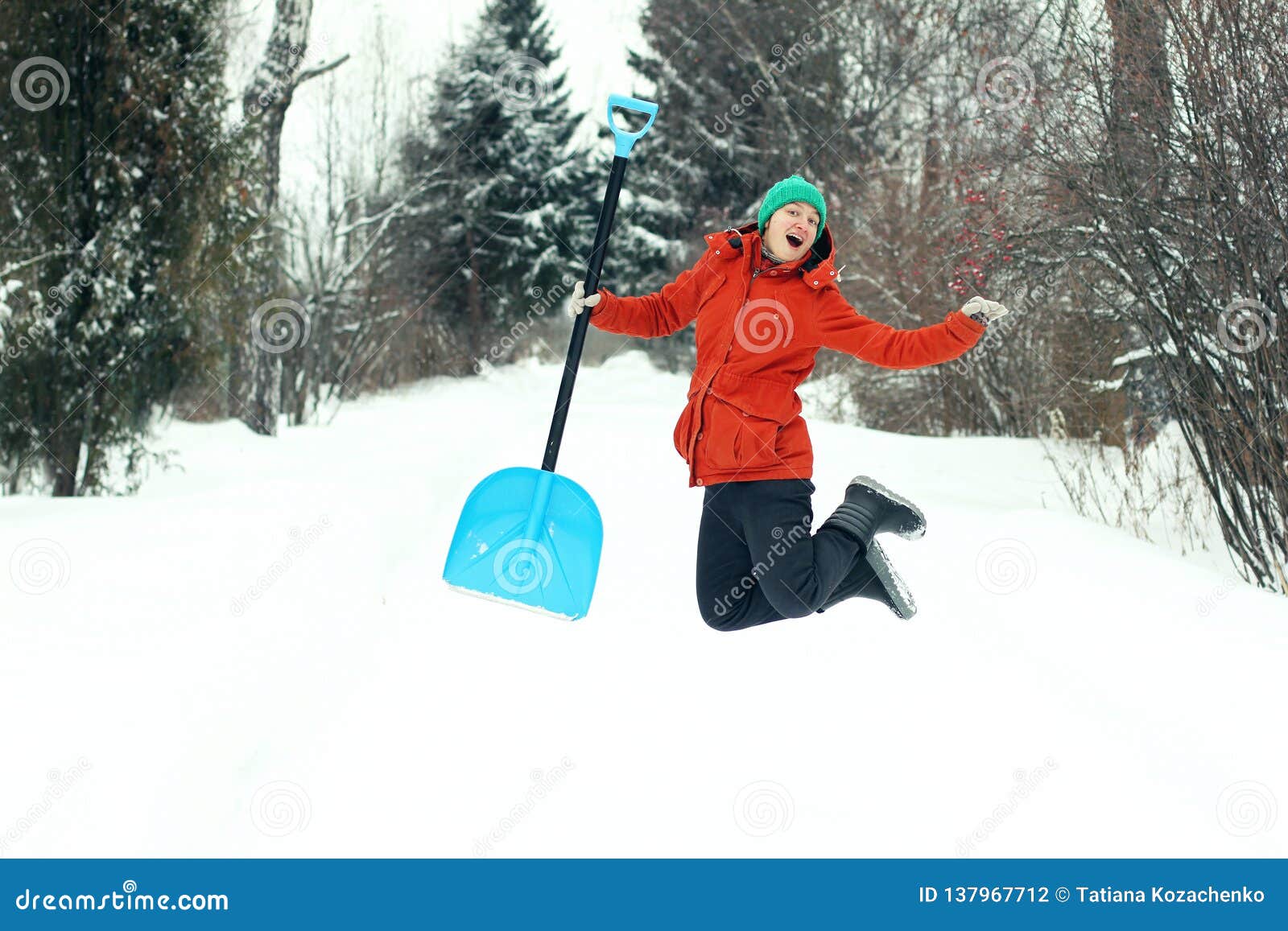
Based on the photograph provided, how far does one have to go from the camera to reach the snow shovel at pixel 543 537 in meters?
3.68

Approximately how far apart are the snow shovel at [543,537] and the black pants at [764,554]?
42 centimetres

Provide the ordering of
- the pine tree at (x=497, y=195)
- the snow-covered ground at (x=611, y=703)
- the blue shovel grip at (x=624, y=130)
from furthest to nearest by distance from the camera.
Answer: the pine tree at (x=497, y=195) < the blue shovel grip at (x=624, y=130) < the snow-covered ground at (x=611, y=703)

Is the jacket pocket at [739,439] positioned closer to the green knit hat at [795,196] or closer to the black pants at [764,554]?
the black pants at [764,554]

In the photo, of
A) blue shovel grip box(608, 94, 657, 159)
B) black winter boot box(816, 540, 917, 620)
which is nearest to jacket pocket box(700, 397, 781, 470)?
black winter boot box(816, 540, 917, 620)

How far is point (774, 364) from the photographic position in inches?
135

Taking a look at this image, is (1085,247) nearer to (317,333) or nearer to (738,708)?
(738,708)

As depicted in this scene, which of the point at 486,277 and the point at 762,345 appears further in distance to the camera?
the point at 486,277

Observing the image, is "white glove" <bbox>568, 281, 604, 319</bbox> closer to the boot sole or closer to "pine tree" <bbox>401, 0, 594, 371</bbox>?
the boot sole

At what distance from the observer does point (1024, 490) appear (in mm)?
7727

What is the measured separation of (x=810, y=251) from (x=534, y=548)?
1399 millimetres

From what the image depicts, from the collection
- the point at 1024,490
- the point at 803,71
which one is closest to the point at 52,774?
the point at 1024,490

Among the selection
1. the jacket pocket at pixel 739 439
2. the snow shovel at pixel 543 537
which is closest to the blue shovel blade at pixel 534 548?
the snow shovel at pixel 543 537

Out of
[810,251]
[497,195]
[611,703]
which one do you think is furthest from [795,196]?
[497,195]

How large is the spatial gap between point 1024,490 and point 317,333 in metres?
10.9
